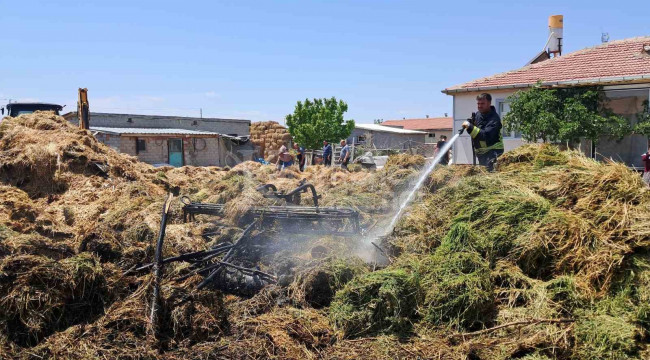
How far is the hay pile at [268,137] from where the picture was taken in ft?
115

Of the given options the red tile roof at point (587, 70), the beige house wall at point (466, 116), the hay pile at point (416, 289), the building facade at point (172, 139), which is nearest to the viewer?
the hay pile at point (416, 289)

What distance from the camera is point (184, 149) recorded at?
31.0 metres

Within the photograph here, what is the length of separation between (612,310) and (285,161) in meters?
12.6

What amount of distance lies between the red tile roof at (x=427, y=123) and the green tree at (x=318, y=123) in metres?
14.0

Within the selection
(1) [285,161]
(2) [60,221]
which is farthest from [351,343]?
(1) [285,161]

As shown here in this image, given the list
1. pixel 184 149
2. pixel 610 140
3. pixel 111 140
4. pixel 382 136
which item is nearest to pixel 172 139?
pixel 184 149

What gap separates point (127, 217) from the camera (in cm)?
680

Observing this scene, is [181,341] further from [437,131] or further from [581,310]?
[437,131]

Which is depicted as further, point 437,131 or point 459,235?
point 437,131

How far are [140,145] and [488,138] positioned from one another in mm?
24990

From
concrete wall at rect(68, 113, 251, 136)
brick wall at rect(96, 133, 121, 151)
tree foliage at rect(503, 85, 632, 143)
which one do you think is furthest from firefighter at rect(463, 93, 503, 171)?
concrete wall at rect(68, 113, 251, 136)

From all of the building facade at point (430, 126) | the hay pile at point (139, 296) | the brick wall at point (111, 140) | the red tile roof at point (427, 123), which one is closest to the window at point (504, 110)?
the hay pile at point (139, 296)

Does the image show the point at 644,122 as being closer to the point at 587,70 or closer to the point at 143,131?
the point at 587,70

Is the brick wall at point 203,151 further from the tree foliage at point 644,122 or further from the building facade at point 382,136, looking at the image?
the tree foliage at point 644,122
